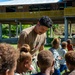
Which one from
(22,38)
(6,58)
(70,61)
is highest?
(6,58)

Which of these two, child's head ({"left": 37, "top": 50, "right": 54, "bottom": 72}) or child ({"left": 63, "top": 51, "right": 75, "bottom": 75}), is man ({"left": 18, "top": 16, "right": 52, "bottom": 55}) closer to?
child ({"left": 63, "top": 51, "right": 75, "bottom": 75})

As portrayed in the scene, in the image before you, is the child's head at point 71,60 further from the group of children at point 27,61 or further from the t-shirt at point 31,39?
the t-shirt at point 31,39

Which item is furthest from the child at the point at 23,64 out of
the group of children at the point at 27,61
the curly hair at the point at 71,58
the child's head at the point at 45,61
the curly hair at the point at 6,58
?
the curly hair at the point at 6,58

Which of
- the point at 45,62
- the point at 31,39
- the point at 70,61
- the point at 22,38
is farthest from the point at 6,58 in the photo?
the point at 31,39

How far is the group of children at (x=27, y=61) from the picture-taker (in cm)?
197

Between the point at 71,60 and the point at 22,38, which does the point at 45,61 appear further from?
the point at 22,38

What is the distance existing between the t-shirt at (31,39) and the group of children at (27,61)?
10.2 inches

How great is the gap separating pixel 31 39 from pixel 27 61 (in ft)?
4.59

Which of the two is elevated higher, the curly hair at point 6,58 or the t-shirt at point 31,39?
the curly hair at point 6,58

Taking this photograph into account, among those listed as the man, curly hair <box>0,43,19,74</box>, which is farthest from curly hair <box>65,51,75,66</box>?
curly hair <box>0,43,19,74</box>

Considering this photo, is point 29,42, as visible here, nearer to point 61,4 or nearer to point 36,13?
point 36,13

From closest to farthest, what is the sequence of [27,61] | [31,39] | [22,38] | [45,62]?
1. [45,62]
2. [27,61]
3. [22,38]
4. [31,39]

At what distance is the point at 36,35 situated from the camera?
5.34 m

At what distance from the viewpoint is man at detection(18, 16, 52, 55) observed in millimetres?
4943
